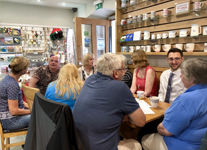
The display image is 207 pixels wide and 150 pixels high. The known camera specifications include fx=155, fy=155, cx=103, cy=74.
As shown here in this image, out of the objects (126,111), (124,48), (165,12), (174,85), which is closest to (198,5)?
(165,12)

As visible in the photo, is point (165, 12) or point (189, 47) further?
point (165, 12)

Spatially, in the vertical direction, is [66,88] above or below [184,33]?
below

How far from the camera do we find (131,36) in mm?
2957

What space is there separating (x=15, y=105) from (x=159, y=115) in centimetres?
152

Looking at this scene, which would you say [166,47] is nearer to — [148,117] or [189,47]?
[189,47]

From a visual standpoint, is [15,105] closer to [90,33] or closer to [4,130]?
[4,130]

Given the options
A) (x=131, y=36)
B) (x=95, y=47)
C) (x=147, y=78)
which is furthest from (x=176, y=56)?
(x=95, y=47)

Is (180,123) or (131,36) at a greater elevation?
(131,36)

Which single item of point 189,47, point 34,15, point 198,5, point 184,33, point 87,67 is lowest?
point 87,67

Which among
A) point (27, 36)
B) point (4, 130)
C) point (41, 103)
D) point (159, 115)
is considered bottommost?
point (4, 130)

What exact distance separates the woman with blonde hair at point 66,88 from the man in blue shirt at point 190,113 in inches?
35.8

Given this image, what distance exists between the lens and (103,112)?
1.09 m

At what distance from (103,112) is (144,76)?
1378 mm

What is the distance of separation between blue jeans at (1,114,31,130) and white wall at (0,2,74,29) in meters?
4.07
